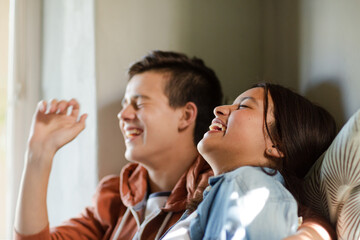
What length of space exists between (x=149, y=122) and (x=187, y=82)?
23 centimetres

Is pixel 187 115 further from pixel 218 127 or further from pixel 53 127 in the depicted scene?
pixel 53 127

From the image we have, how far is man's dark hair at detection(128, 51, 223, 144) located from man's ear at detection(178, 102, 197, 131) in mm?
21

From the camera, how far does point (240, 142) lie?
127 centimetres

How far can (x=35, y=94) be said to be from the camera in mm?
1963

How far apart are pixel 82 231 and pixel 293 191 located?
84 centimetres

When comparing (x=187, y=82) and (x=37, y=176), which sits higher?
(x=187, y=82)

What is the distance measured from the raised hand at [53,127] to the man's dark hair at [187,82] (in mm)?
316

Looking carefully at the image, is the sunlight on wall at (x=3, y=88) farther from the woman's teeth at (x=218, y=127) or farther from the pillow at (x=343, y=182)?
the pillow at (x=343, y=182)

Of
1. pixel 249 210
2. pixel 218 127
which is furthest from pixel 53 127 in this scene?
pixel 249 210

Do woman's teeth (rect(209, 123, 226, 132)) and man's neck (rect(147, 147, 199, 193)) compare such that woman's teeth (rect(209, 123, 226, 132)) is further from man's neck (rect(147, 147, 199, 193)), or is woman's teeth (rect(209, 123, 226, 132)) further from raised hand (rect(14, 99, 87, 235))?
raised hand (rect(14, 99, 87, 235))

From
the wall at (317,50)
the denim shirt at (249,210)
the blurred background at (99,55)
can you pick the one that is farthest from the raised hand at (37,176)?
the wall at (317,50)

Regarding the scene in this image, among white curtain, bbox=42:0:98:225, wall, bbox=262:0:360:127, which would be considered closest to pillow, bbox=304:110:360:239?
wall, bbox=262:0:360:127

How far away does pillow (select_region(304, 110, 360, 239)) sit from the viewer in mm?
1094

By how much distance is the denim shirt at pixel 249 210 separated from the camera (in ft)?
3.23
